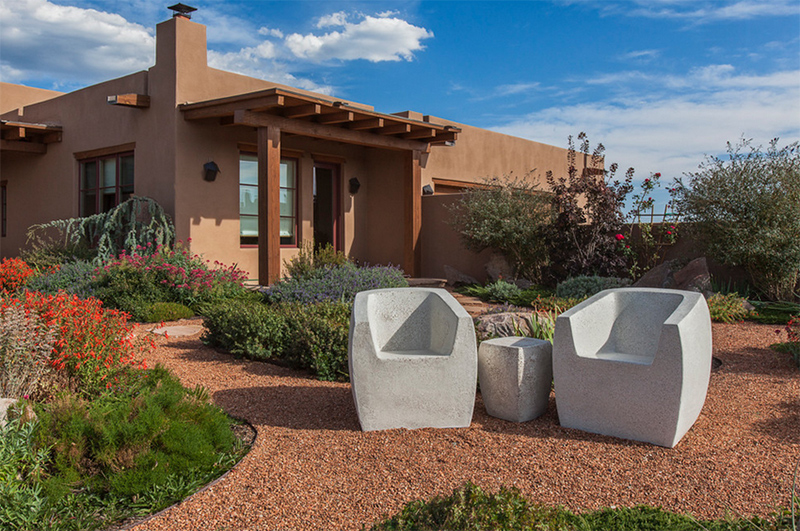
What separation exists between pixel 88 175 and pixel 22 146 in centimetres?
181

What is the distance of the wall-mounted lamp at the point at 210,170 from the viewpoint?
10.3 meters

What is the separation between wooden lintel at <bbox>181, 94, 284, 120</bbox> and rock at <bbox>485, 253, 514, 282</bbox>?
493 centimetres

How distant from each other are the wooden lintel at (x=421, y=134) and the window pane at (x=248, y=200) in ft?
10.1

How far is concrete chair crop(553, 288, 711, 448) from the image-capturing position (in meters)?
3.63

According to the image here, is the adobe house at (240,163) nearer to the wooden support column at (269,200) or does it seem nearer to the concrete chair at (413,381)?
the wooden support column at (269,200)

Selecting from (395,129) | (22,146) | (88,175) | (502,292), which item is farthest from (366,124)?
(22,146)

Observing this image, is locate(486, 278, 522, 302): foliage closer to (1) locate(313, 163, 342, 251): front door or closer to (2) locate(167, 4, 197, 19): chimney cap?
(1) locate(313, 163, 342, 251): front door

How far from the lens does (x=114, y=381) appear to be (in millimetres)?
4102

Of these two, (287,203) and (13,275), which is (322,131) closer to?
(287,203)

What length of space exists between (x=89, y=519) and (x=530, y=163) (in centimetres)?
1460

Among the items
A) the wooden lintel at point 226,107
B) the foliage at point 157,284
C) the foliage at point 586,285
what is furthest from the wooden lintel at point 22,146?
the foliage at point 586,285

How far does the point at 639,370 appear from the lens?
3723 millimetres

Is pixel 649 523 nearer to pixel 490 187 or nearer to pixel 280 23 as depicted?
pixel 280 23

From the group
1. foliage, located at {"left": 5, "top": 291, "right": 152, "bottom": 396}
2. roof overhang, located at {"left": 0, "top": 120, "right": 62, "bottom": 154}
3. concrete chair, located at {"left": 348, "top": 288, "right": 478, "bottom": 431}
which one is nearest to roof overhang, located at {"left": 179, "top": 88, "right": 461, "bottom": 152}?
roof overhang, located at {"left": 0, "top": 120, "right": 62, "bottom": 154}
